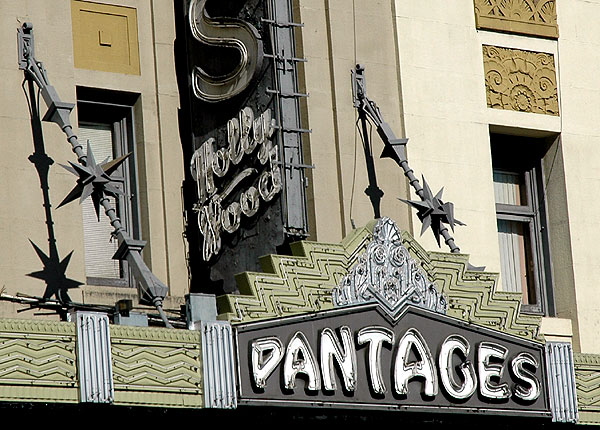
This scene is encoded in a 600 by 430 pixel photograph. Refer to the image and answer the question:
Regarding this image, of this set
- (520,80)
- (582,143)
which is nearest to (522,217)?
(582,143)

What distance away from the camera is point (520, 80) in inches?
952

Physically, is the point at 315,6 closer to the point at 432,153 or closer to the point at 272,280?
the point at 432,153

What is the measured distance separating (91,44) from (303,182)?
133 inches

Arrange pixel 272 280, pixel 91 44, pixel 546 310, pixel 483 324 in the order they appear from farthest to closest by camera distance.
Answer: pixel 546 310, pixel 91 44, pixel 483 324, pixel 272 280

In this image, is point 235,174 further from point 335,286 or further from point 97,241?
point 335,286

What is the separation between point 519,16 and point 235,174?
5234 millimetres

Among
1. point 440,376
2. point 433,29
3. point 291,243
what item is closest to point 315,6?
point 433,29

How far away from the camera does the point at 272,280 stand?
18.7 meters

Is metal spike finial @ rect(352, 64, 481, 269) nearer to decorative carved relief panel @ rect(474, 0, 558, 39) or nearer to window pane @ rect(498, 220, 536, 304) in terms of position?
window pane @ rect(498, 220, 536, 304)

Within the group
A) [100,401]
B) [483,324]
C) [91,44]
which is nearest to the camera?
[100,401]

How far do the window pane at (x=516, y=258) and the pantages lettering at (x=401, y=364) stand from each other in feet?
13.9

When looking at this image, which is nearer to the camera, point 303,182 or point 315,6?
point 303,182

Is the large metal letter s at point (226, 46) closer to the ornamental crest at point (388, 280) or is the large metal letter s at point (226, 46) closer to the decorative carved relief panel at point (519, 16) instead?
the ornamental crest at point (388, 280)

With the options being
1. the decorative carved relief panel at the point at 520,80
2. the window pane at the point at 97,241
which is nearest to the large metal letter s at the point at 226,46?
the window pane at the point at 97,241
